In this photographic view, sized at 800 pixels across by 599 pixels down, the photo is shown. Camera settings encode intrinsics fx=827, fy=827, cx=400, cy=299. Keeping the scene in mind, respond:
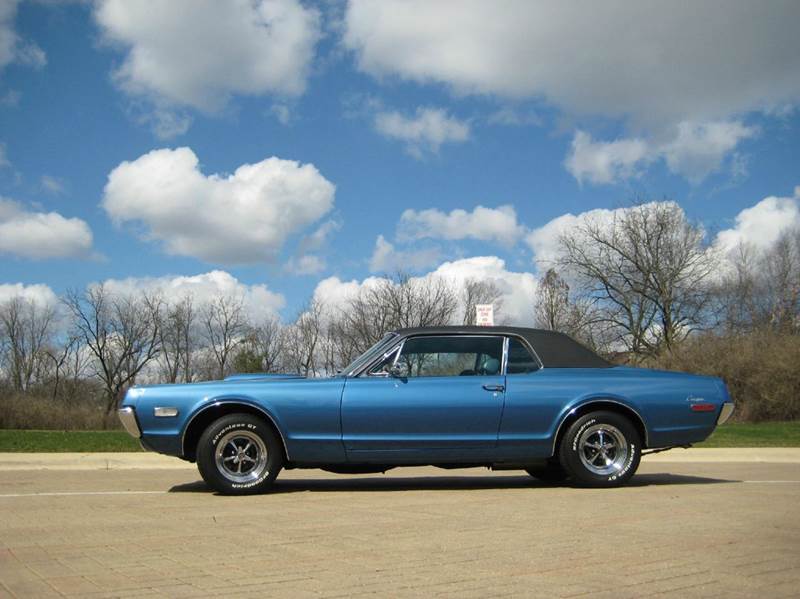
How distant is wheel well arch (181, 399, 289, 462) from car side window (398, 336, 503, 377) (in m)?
1.32

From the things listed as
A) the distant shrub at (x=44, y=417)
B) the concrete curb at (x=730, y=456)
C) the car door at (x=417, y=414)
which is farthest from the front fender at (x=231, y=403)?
the distant shrub at (x=44, y=417)

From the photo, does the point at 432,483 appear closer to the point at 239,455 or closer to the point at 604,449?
the point at 604,449

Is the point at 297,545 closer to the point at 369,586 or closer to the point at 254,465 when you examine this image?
the point at 369,586

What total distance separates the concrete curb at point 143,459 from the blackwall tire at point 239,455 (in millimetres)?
4513

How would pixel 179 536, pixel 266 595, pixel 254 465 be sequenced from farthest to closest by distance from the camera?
pixel 254 465 → pixel 179 536 → pixel 266 595

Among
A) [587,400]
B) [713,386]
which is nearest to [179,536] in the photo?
[587,400]

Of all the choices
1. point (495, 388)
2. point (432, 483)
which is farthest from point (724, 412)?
point (432, 483)

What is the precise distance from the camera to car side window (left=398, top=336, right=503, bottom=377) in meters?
7.85

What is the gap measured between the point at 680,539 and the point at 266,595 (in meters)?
2.68

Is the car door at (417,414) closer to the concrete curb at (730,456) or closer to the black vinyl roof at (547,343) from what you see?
the black vinyl roof at (547,343)

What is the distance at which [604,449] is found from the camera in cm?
786

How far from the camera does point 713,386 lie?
8148 millimetres

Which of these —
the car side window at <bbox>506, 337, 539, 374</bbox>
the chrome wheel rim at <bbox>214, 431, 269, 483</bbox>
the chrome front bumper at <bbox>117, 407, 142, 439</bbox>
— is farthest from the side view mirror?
the chrome front bumper at <bbox>117, 407, 142, 439</bbox>

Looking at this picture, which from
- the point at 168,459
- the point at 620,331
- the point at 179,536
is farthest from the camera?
the point at 620,331
